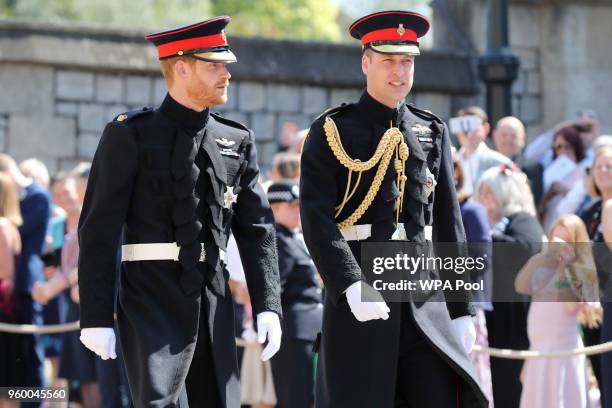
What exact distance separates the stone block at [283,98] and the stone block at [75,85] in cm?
157

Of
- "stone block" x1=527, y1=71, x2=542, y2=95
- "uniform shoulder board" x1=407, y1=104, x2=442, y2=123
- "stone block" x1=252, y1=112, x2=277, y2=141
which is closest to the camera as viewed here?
"uniform shoulder board" x1=407, y1=104, x2=442, y2=123

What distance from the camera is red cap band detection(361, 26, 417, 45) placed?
511cm

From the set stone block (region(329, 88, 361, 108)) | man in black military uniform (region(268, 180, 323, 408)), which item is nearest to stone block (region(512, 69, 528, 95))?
stone block (region(329, 88, 361, 108))

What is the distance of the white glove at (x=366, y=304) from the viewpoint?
15.6 feet

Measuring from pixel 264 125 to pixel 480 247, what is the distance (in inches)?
183

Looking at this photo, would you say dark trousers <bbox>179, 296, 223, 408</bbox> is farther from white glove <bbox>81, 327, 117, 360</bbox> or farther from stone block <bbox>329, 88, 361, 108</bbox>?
stone block <bbox>329, 88, 361, 108</bbox>

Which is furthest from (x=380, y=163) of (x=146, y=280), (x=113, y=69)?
(x=113, y=69)

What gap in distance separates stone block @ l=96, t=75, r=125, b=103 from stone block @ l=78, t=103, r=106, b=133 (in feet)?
0.32

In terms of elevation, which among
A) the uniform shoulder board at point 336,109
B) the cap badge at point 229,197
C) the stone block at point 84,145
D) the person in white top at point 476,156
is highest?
the stone block at point 84,145

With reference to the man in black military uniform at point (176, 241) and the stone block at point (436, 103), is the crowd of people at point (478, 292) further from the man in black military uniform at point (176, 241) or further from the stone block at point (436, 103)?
the stone block at point (436, 103)

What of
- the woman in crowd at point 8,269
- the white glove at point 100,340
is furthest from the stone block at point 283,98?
the white glove at point 100,340

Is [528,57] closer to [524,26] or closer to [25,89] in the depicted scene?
[524,26]

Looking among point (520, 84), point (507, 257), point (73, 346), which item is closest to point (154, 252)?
point (507, 257)

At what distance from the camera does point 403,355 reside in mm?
4961
